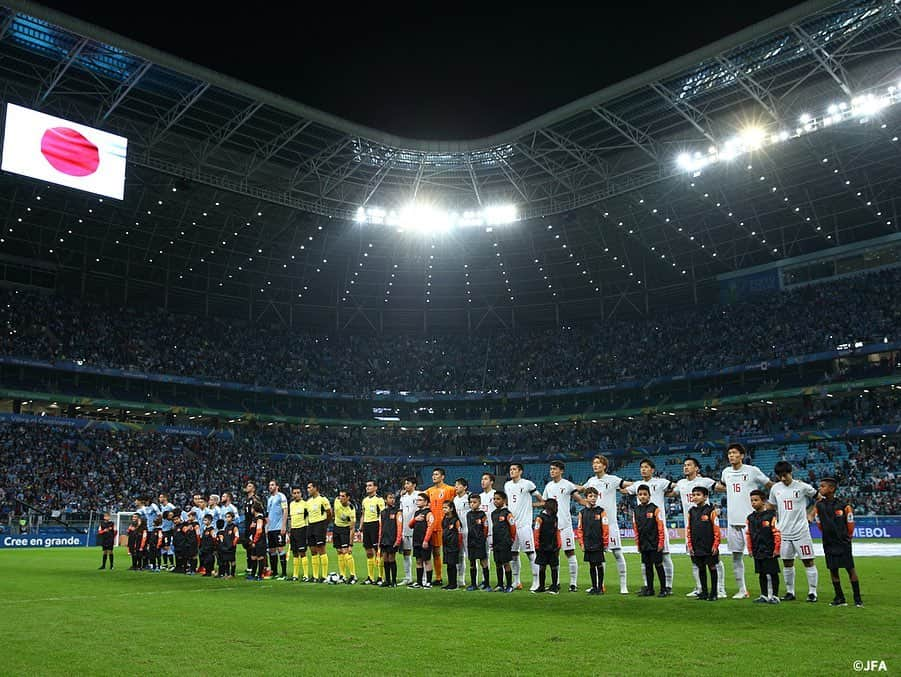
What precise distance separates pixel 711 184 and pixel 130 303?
46708 mm

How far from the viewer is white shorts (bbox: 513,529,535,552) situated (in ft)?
56.2

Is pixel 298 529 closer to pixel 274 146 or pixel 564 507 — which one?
pixel 564 507

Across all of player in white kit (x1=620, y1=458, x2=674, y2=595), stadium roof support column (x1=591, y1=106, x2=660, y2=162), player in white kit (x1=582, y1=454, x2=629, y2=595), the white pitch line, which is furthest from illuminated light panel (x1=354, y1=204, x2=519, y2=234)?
player in white kit (x1=620, y1=458, x2=674, y2=595)

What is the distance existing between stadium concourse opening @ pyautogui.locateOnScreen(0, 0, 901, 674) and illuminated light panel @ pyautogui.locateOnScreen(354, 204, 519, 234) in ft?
0.97

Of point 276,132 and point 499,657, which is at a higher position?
point 276,132

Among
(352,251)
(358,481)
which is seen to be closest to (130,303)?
(352,251)

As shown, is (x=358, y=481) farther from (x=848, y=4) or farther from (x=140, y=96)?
(x=848, y=4)

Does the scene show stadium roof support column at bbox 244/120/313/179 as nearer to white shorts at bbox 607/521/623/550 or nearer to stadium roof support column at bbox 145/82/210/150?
stadium roof support column at bbox 145/82/210/150

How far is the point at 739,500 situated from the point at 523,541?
183 inches

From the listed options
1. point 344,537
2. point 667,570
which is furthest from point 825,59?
point 344,537

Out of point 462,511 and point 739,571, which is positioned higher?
point 462,511

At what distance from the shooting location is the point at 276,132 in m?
47.7

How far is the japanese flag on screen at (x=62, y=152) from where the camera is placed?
119ft

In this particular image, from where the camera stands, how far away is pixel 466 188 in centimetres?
5769
